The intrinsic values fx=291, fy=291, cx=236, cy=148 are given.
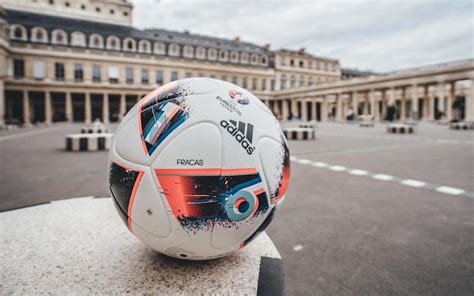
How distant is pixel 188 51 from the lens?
2618 inches

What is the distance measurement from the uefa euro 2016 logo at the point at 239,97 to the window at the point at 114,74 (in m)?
62.1

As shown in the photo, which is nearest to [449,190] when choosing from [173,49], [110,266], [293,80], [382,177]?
[382,177]

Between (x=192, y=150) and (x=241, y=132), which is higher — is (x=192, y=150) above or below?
below

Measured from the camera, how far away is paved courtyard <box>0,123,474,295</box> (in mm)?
2406

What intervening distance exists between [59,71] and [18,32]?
9.10m

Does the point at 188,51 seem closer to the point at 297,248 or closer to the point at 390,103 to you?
the point at 390,103

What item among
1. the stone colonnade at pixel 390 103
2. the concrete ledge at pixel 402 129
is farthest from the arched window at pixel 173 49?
the concrete ledge at pixel 402 129

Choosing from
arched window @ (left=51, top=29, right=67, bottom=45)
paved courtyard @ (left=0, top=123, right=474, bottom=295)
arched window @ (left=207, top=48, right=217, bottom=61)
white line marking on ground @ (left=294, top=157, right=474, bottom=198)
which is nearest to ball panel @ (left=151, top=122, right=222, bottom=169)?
paved courtyard @ (left=0, top=123, right=474, bottom=295)

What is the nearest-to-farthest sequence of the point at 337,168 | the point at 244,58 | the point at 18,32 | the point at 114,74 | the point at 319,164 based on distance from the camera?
1. the point at 337,168
2. the point at 319,164
3. the point at 18,32
4. the point at 114,74
5. the point at 244,58

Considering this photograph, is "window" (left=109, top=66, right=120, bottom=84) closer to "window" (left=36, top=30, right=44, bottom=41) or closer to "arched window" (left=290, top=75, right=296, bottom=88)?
"window" (left=36, top=30, right=44, bottom=41)

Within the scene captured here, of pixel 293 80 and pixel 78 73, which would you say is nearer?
pixel 78 73

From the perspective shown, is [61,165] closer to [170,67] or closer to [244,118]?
[244,118]

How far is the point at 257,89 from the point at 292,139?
58.8 metres

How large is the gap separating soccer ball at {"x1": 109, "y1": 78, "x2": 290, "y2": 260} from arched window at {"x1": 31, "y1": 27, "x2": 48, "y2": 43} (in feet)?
212
